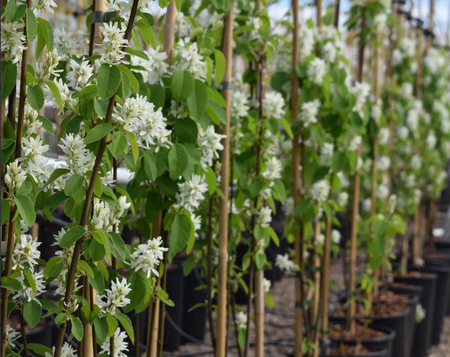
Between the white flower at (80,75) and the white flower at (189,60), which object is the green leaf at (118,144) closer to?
the white flower at (80,75)

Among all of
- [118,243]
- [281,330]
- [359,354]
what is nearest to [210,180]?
[118,243]

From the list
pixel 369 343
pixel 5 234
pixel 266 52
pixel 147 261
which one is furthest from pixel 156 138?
pixel 369 343

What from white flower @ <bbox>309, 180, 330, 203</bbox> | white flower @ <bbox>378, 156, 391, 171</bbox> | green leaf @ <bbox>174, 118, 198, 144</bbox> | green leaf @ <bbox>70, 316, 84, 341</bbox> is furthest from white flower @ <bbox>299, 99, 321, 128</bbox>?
white flower @ <bbox>378, 156, 391, 171</bbox>

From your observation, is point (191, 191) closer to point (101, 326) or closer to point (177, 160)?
point (177, 160)

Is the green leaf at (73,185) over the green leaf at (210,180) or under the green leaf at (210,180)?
under

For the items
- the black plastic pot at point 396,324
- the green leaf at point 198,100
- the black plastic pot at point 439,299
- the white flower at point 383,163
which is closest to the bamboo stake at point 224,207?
the green leaf at point 198,100

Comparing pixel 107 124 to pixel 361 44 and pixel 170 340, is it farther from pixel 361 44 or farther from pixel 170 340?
pixel 170 340

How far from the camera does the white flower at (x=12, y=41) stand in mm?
863

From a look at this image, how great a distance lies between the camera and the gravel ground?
9.69 ft

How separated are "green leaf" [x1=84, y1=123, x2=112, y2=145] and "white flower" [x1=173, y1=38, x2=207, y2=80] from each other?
0.42m

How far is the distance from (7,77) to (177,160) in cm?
41

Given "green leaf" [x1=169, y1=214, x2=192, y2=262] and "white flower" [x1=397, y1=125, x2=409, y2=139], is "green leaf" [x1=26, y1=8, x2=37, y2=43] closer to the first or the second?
"green leaf" [x1=169, y1=214, x2=192, y2=262]

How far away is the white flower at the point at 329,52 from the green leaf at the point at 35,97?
1489mm

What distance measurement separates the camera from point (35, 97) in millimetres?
892
